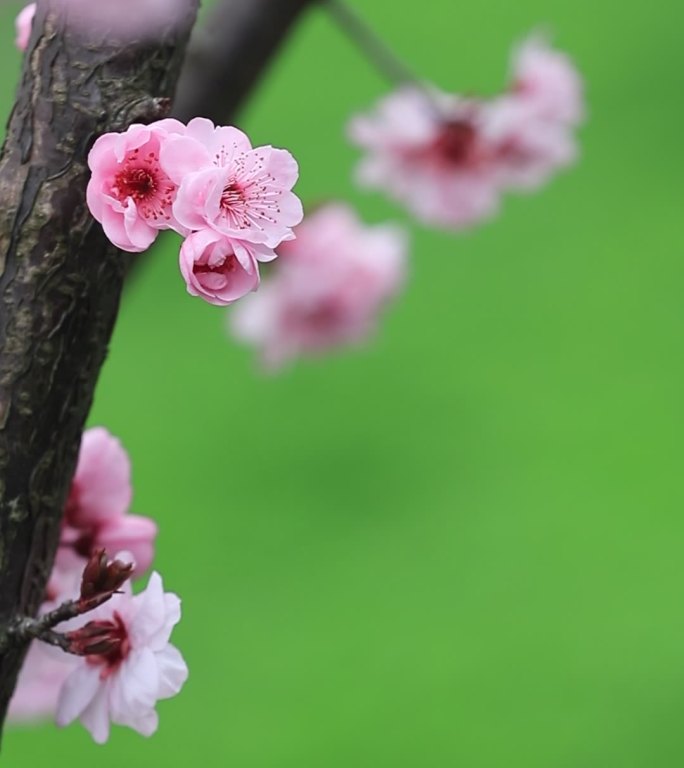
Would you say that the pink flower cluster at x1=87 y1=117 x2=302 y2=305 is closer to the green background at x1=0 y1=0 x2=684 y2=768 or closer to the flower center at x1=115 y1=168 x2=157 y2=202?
the flower center at x1=115 y1=168 x2=157 y2=202

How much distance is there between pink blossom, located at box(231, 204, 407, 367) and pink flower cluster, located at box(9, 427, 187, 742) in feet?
3.18

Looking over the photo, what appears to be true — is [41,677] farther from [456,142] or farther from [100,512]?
[456,142]

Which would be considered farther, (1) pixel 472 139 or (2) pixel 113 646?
(1) pixel 472 139

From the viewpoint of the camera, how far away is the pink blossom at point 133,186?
50 cm

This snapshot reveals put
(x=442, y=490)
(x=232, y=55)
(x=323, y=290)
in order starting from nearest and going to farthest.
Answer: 1. (x=232, y=55)
2. (x=323, y=290)
3. (x=442, y=490)

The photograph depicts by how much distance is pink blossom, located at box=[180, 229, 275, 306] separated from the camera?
1.60 feet

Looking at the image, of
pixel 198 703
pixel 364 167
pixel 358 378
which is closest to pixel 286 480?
pixel 358 378

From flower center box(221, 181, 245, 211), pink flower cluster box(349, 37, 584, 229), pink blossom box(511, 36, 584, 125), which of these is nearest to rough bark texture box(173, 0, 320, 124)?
pink flower cluster box(349, 37, 584, 229)

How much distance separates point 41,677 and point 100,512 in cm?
11

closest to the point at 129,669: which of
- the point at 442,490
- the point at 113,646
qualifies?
the point at 113,646

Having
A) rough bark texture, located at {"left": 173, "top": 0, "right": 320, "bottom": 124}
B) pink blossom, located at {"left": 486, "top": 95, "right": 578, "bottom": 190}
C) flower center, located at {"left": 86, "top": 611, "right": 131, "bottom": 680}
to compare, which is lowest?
pink blossom, located at {"left": 486, "top": 95, "right": 578, "bottom": 190}

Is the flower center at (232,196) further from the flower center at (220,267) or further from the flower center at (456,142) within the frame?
the flower center at (456,142)

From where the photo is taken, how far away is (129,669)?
1.79ft

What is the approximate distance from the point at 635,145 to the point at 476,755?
6.56 feet
